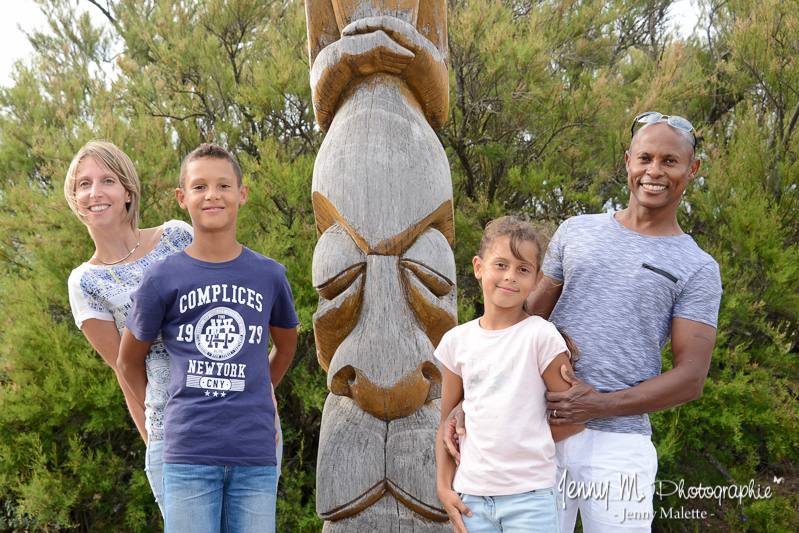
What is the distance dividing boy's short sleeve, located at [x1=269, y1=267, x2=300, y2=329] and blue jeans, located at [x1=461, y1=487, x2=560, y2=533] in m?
0.94

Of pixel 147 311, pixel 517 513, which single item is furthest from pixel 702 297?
pixel 147 311

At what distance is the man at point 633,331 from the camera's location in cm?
183

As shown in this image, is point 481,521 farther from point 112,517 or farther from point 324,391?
point 112,517

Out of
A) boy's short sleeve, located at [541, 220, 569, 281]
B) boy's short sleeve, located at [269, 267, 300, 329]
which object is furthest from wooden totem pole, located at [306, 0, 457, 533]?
boy's short sleeve, located at [541, 220, 569, 281]

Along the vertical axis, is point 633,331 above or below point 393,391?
above

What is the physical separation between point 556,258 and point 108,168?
178 centimetres

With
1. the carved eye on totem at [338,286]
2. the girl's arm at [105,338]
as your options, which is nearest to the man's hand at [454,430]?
the carved eye on totem at [338,286]

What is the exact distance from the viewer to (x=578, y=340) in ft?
6.44

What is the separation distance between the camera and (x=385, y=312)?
263 centimetres

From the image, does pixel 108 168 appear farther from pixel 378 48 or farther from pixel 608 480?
pixel 608 480

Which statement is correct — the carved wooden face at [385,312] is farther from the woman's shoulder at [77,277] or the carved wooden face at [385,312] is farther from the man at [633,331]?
the woman's shoulder at [77,277]

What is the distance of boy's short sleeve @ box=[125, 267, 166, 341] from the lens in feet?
6.59

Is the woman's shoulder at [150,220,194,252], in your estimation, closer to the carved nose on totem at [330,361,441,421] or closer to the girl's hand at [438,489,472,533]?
the carved nose on totem at [330,361,441,421]

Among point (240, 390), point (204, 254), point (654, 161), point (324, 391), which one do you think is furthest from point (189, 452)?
point (324, 391)
